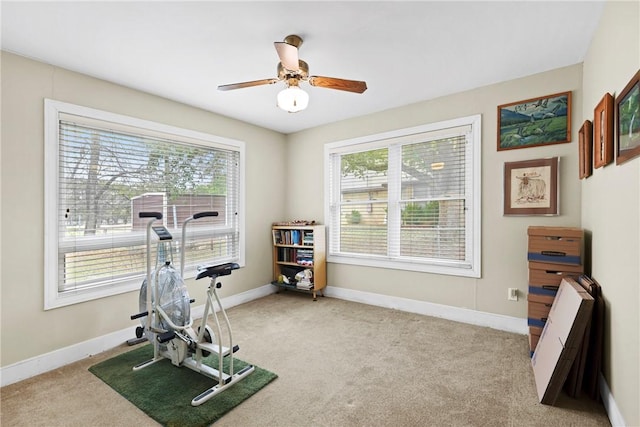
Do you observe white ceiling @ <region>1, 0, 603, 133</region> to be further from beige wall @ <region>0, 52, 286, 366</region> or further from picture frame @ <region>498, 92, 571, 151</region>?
picture frame @ <region>498, 92, 571, 151</region>

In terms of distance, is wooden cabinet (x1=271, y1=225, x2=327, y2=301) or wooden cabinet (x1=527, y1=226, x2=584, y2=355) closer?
wooden cabinet (x1=527, y1=226, x2=584, y2=355)

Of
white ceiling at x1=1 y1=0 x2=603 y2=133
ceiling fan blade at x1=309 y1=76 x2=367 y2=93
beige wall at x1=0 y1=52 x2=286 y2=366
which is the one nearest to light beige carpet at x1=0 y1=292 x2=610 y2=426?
beige wall at x1=0 y1=52 x2=286 y2=366

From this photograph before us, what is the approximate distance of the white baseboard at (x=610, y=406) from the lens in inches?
63.6

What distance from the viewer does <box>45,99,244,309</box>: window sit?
8.41 feet

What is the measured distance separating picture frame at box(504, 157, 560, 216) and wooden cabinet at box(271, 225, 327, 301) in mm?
2388

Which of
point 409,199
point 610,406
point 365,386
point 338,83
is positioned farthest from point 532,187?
point 365,386

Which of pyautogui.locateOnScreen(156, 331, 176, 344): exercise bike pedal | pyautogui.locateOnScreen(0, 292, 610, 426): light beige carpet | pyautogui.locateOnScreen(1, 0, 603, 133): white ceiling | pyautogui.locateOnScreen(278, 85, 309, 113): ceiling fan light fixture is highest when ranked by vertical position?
pyautogui.locateOnScreen(1, 0, 603, 133): white ceiling

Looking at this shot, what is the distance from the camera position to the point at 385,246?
13.1 ft

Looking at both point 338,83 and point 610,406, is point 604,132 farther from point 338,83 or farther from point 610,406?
point 338,83

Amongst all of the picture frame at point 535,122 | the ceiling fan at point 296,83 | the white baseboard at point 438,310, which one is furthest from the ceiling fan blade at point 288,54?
the white baseboard at point 438,310

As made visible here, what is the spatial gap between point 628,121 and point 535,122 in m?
1.52

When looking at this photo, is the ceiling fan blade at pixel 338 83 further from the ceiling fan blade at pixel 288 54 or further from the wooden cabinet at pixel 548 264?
the wooden cabinet at pixel 548 264

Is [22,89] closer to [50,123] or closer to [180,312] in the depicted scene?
[50,123]

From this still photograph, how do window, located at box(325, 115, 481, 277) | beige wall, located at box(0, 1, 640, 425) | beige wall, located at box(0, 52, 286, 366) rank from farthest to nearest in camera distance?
window, located at box(325, 115, 481, 277) → beige wall, located at box(0, 52, 286, 366) → beige wall, located at box(0, 1, 640, 425)
